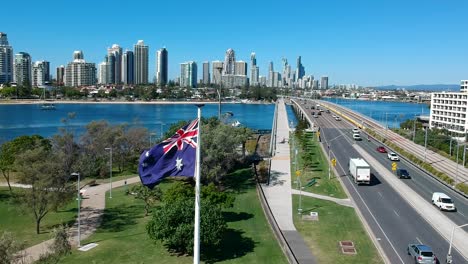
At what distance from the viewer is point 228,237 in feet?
82.9

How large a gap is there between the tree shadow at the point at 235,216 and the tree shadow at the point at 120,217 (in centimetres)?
558

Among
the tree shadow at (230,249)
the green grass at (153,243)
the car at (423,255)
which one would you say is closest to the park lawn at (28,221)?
the green grass at (153,243)

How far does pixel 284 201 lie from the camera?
32.8 m

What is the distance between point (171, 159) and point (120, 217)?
19.0m

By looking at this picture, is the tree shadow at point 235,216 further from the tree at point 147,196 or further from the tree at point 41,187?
the tree at point 41,187

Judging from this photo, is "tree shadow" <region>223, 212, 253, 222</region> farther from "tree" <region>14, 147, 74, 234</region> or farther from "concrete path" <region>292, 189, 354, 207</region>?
"tree" <region>14, 147, 74, 234</region>

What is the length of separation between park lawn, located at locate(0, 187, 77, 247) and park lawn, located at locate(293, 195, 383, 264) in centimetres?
1434

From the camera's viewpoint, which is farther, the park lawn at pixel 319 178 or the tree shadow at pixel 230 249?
the park lawn at pixel 319 178

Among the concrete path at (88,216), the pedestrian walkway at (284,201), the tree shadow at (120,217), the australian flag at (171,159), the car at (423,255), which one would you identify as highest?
the australian flag at (171,159)

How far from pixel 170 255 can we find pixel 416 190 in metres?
21.9

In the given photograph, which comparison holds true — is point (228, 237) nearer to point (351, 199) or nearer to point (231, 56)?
point (351, 199)

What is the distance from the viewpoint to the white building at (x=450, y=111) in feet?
315

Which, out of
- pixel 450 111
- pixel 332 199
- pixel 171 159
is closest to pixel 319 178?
pixel 332 199

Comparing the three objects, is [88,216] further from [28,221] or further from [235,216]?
[235,216]
